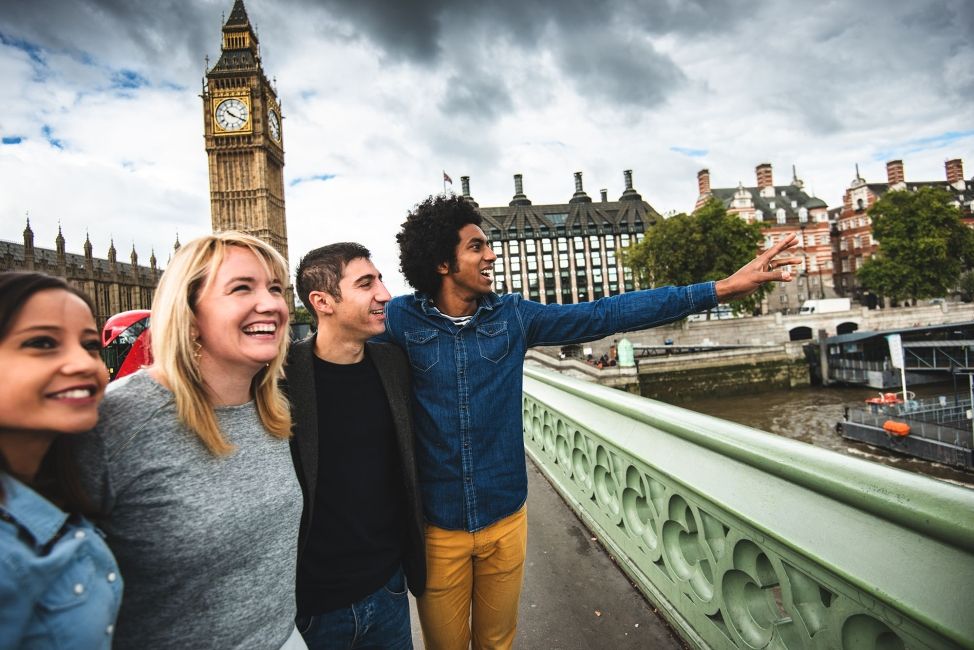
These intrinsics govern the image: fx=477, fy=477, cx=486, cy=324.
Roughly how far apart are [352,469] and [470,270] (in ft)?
2.82

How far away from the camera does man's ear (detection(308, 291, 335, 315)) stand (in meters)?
1.73

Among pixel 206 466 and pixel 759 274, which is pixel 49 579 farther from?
pixel 759 274

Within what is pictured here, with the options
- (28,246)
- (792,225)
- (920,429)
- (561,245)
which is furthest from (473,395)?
(28,246)

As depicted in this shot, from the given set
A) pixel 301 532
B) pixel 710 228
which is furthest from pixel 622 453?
pixel 710 228

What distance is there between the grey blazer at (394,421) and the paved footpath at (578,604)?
755 millimetres

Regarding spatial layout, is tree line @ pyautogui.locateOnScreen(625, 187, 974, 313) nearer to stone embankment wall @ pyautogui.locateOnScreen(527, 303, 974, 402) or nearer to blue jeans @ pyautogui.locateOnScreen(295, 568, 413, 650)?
stone embankment wall @ pyautogui.locateOnScreen(527, 303, 974, 402)

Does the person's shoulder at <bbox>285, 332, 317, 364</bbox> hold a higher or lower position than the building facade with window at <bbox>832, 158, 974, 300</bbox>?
lower

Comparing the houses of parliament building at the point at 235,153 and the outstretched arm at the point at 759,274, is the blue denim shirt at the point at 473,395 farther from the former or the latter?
the houses of parliament building at the point at 235,153

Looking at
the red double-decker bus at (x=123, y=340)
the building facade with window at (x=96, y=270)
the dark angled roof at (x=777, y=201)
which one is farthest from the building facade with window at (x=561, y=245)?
the red double-decker bus at (x=123, y=340)

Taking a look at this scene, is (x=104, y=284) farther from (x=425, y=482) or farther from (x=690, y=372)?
(x=425, y=482)

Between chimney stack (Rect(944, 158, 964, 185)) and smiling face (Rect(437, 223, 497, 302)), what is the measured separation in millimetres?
69310

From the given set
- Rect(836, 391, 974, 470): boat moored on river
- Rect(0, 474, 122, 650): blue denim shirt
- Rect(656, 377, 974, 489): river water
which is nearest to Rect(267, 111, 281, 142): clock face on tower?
Rect(656, 377, 974, 489): river water

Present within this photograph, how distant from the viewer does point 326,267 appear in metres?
1.82

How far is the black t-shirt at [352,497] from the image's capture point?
1.50m
